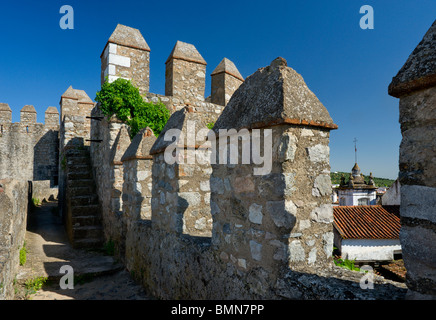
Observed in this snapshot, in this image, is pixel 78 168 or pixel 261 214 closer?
pixel 261 214

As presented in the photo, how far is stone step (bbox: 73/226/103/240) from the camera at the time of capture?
7652 millimetres

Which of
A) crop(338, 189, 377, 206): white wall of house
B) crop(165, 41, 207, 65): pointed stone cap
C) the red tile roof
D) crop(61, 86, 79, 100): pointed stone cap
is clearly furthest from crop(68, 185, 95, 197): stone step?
crop(338, 189, 377, 206): white wall of house

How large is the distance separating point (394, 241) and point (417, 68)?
65.1 ft

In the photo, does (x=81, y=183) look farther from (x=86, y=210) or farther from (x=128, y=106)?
(x=128, y=106)

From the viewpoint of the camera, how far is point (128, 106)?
24.8 ft

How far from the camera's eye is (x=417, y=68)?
4.33 feet

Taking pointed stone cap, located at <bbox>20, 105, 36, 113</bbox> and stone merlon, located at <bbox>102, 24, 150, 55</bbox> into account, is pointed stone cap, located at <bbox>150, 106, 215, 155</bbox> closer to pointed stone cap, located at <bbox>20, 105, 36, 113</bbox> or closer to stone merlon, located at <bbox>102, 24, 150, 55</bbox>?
stone merlon, located at <bbox>102, 24, 150, 55</bbox>

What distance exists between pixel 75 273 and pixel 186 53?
6571 millimetres

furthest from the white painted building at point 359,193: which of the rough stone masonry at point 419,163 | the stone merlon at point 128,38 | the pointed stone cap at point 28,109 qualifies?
the rough stone masonry at point 419,163

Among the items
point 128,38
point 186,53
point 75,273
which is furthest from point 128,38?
point 75,273

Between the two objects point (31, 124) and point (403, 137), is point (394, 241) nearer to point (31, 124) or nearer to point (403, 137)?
point (403, 137)

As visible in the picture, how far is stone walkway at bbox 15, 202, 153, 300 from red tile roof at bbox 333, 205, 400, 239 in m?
15.4

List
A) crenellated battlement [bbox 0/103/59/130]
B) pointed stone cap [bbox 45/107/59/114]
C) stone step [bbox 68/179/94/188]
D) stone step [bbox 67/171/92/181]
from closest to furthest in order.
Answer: stone step [bbox 68/179/94/188], stone step [bbox 67/171/92/181], crenellated battlement [bbox 0/103/59/130], pointed stone cap [bbox 45/107/59/114]

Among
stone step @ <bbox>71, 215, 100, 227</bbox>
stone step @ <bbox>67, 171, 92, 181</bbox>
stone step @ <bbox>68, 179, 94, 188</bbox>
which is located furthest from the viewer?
stone step @ <bbox>67, 171, 92, 181</bbox>
